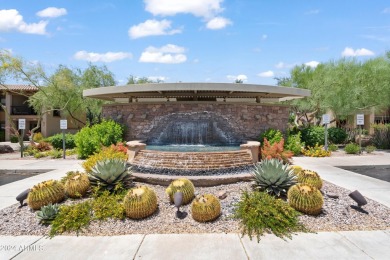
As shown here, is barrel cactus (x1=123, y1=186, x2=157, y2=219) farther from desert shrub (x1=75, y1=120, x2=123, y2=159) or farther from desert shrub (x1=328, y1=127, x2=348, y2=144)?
desert shrub (x1=328, y1=127, x2=348, y2=144)

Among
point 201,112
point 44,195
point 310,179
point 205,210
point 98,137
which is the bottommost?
point 205,210

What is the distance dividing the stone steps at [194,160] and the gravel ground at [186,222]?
2.21 m

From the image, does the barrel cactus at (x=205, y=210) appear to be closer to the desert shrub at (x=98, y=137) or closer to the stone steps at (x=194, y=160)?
the stone steps at (x=194, y=160)

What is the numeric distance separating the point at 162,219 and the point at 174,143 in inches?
319

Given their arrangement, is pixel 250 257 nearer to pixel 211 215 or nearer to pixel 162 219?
pixel 211 215

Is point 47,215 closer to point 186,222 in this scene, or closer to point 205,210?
point 186,222

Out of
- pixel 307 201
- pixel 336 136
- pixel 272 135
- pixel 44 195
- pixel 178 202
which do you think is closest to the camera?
pixel 178 202

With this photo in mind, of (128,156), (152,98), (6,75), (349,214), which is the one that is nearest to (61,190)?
(128,156)

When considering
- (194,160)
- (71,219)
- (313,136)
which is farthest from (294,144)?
(71,219)

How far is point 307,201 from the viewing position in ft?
20.9

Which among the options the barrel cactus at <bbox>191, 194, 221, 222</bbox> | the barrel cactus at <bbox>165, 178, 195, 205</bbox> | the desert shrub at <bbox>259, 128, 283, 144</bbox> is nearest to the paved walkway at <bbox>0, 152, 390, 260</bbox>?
the barrel cactus at <bbox>191, 194, 221, 222</bbox>

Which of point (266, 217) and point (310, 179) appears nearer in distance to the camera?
point (266, 217)

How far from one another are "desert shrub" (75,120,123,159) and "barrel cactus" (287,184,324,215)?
10153 millimetres

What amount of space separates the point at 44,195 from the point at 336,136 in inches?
810
